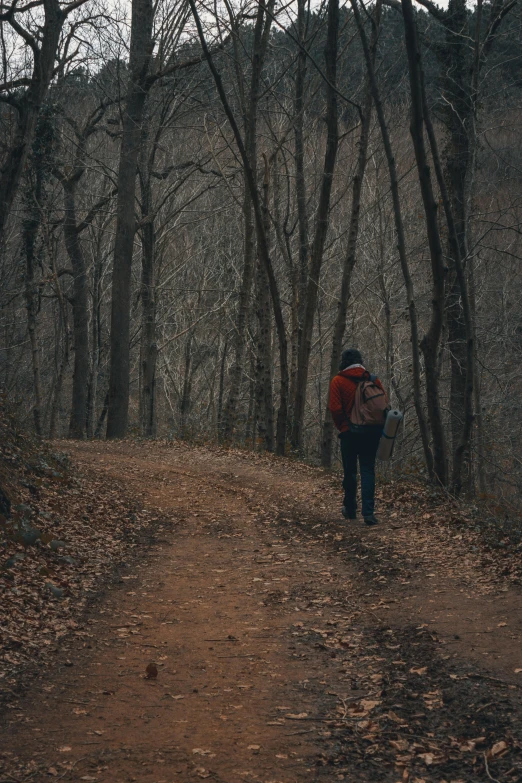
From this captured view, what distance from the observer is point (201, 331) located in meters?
37.2

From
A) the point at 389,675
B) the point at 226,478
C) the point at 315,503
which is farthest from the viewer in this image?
the point at 226,478

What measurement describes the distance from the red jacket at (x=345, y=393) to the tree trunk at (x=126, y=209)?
42.5 feet

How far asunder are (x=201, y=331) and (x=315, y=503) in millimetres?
Result: 26163

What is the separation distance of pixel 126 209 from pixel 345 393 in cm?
1359

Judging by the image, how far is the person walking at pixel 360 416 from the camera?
9.64 meters

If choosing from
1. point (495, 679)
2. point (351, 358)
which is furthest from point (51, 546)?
point (495, 679)

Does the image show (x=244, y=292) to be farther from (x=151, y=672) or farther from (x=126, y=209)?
(x=151, y=672)

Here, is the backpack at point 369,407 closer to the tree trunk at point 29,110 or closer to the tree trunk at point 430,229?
the tree trunk at point 430,229

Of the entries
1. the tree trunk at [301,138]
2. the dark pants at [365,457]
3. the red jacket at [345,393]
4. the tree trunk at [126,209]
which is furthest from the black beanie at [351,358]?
the tree trunk at [126,209]

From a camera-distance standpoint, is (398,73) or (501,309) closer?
(398,73)

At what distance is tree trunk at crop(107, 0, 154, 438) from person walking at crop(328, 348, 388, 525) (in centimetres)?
1296

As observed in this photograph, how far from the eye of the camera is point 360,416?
966cm

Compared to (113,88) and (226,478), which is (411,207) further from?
(226,478)

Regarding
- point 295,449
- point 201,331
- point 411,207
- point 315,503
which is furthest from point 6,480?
point 201,331
